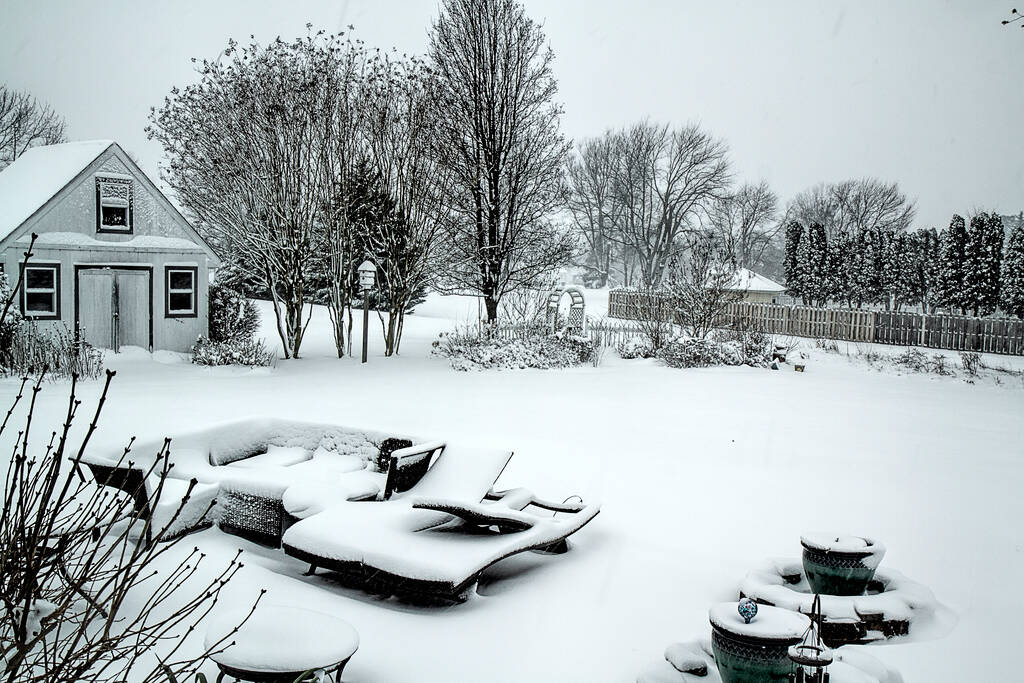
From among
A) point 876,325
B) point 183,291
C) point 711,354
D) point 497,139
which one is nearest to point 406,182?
point 497,139

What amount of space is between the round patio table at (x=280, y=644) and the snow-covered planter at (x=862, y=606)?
8.56 feet

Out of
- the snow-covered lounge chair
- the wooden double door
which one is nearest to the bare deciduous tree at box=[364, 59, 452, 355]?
the wooden double door

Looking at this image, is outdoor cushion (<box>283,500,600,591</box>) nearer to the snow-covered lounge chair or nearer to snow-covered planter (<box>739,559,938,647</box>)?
the snow-covered lounge chair

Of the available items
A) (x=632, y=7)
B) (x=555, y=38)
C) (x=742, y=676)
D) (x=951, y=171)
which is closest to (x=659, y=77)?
(x=632, y=7)

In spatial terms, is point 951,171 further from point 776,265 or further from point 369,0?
point 776,265

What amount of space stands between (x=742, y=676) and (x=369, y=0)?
2113cm

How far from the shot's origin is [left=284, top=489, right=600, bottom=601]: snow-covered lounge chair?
4477mm

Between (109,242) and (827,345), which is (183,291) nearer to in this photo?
(109,242)

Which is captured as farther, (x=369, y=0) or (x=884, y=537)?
(x=369, y=0)

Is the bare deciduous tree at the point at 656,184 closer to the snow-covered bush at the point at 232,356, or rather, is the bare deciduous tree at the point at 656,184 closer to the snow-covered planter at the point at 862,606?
the snow-covered bush at the point at 232,356

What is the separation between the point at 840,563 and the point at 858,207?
45.2 metres

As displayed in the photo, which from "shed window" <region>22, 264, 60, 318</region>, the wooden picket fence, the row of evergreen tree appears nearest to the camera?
"shed window" <region>22, 264, 60, 318</region>

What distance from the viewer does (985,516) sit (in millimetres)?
6824

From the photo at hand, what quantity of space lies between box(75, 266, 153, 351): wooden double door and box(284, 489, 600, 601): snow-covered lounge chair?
12.4 m
